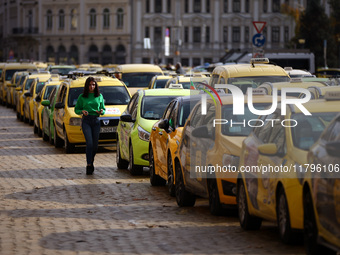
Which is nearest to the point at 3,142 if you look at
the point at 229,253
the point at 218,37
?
the point at 229,253

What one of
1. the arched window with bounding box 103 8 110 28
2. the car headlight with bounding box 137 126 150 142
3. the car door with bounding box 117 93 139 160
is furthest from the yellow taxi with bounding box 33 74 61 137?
the arched window with bounding box 103 8 110 28

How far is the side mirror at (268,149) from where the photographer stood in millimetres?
9882

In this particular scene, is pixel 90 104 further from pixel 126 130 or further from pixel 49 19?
pixel 49 19

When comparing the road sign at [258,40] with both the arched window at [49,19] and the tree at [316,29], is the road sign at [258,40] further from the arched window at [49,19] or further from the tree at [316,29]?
the arched window at [49,19]

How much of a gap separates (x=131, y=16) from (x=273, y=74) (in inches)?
4447

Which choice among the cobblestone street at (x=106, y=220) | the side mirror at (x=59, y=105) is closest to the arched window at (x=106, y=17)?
the side mirror at (x=59, y=105)

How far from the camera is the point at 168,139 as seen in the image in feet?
49.0

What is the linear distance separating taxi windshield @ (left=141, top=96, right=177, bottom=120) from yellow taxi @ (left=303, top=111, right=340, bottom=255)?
33.2 ft

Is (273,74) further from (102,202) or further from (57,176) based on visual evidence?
(102,202)

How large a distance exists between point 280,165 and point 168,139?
524 cm

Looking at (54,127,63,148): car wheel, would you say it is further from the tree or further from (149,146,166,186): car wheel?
the tree

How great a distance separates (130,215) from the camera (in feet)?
42.7

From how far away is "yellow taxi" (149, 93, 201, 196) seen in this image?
14.7m

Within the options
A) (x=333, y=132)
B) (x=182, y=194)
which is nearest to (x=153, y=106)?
(x=182, y=194)
